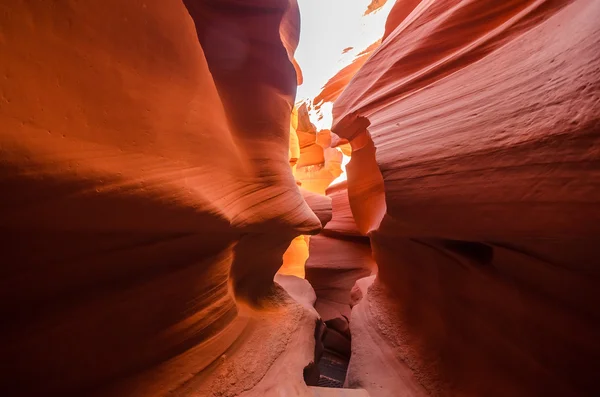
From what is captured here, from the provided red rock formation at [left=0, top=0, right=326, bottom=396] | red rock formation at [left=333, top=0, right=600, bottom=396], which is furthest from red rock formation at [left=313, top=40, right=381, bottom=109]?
red rock formation at [left=0, top=0, right=326, bottom=396]

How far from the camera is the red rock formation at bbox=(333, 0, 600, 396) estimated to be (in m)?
0.96

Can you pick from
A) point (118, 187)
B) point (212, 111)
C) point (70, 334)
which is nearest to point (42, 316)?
point (70, 334)

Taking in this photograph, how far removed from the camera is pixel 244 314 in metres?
1.93

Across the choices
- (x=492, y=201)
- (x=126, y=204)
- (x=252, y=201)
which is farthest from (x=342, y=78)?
(x=126, y=204)

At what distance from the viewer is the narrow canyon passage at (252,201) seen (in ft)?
2.55

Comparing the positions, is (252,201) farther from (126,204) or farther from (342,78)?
(342,78)

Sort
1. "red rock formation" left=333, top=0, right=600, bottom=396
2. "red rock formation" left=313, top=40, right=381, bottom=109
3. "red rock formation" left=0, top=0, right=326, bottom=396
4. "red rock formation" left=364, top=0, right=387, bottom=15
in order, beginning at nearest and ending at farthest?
1. "red rock formation" left=0, top=0, right=326, bottom=396
2. "red rock formation" left=333, top=0, right=600, bottom=396
3. "red rock formation" left=364, top=0, right=387, bottom=15
4. "red rock formation" left=313, top=40, right=381, bottom=109

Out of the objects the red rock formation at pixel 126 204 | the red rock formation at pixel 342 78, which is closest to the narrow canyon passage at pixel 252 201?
the red rock formation at pixel 126 204

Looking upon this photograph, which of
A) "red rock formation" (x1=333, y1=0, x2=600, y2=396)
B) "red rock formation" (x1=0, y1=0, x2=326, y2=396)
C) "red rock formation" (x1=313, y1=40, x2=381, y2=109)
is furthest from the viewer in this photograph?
"red rock formation" (x1=313, y1=40, x2=381, y2=109)

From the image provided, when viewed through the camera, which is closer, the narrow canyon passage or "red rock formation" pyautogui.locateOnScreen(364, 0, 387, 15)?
the narrow canyon passage

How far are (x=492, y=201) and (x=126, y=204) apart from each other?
151 cm

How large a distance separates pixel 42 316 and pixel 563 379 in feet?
7.46

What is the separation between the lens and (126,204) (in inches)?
34.3

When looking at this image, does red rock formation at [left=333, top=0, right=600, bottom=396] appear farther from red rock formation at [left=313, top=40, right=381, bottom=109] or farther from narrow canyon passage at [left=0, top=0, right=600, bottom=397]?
red rock formation at [left=313, top=40, right=381, bottom=109]
